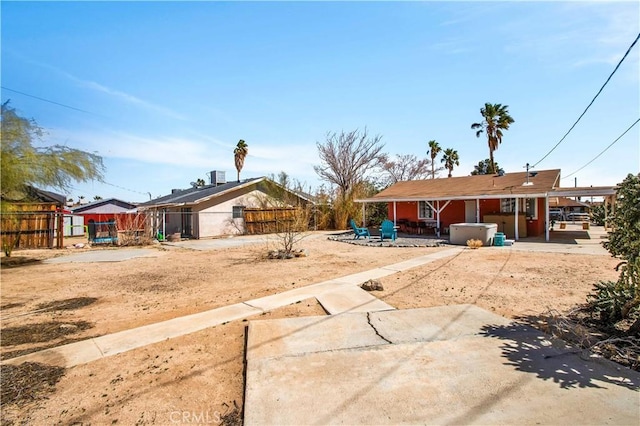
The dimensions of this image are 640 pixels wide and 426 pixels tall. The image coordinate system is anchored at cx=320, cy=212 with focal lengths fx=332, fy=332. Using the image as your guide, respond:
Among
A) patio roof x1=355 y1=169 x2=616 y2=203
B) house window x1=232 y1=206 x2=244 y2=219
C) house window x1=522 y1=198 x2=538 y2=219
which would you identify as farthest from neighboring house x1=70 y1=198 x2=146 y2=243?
house window x1=522 y1=198 x2=538 y2=219

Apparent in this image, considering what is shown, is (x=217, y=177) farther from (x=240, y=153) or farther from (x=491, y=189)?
(x=491, y=189)

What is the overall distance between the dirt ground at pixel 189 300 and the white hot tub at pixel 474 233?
156 centimetres

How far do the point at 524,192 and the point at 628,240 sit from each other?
42.6 ft

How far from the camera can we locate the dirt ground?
2.95 m

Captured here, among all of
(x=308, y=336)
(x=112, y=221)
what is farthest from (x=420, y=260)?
(x=112, y=221)

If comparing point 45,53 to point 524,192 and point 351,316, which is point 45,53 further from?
point 524,192

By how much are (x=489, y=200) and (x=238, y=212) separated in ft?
53.0

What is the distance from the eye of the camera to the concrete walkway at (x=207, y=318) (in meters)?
3.97

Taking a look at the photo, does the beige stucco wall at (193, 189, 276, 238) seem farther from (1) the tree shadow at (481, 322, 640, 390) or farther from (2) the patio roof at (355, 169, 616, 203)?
(1) the tree shadow at (481, 322, 640, 390)

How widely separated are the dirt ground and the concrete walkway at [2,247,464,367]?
24 cm

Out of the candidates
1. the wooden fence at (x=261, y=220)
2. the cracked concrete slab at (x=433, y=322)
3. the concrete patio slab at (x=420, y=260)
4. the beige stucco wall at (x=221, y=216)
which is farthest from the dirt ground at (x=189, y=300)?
the wooden fence at (x=261, y=220)

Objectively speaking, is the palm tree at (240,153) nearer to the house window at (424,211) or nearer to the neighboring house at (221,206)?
the neighboring house at (221,206)

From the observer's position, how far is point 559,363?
3453mm

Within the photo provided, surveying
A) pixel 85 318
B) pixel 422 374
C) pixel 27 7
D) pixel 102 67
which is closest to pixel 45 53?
pixel 102 67
